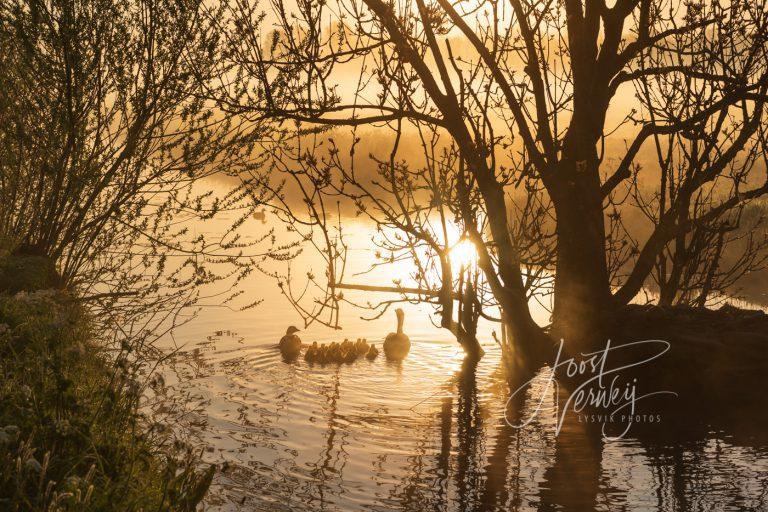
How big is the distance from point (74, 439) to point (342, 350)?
7.87 metres

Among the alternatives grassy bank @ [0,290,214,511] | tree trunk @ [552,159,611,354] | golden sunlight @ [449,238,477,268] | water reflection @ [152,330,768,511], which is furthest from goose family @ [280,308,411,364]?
grassy bank @ [0,290,214,511]

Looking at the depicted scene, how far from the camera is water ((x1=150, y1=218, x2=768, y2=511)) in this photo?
6.75 meters

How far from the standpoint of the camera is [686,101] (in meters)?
10.3

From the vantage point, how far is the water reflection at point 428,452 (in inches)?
265

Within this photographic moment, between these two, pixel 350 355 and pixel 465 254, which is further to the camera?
pixel 350 355

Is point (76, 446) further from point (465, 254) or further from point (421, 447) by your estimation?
point (465, 254)

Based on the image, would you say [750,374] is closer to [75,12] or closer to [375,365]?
[375,365]

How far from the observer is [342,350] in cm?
1264

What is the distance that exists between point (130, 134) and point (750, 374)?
7.64m

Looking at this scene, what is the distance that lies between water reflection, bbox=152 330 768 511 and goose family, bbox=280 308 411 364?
943 mm

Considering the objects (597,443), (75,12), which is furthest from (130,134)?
(597,443)

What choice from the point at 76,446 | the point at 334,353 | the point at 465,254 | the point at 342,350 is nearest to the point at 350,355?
the point at 342,350

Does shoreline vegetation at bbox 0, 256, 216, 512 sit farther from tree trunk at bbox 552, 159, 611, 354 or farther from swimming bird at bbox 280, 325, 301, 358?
swimming bird at bbox 280, 325, 301, 358

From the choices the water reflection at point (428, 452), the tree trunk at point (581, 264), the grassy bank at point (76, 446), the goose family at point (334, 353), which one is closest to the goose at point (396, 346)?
the goose family at point (334, 353)
